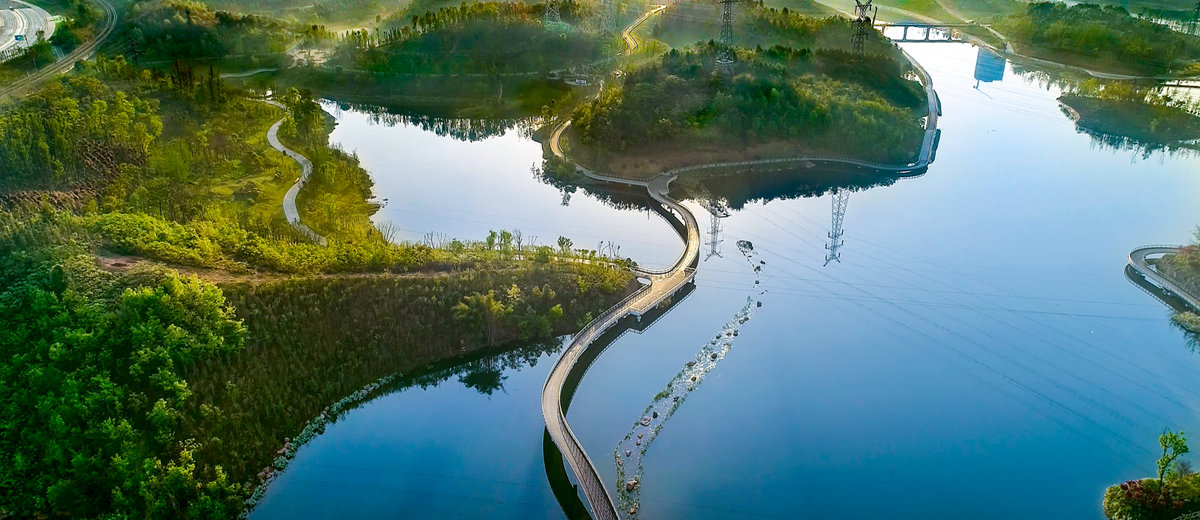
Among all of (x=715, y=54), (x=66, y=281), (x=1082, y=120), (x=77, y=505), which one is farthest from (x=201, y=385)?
(x=1082, y=120)

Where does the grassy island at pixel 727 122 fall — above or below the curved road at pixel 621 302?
above

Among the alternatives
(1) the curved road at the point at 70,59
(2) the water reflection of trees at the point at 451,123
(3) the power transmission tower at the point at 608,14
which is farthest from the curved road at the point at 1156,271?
(1) the curved road at the point at 70,59

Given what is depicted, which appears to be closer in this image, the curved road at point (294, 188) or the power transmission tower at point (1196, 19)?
the curved road at point (294, 188)

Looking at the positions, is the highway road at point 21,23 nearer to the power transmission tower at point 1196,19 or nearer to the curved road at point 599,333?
the curved road at point 599,333

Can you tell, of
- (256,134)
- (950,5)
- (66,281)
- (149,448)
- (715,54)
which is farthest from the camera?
(950,5)

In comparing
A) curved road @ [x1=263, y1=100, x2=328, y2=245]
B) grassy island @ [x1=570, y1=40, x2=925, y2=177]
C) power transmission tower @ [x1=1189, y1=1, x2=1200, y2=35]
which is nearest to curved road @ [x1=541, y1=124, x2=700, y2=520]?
grassy island @ [x1=570, y1=40, x2=925, y2=177]

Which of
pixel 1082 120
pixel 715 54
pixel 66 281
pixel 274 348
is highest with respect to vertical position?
pixel 715 54

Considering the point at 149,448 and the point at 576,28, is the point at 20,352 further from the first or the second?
the point at 576,28
